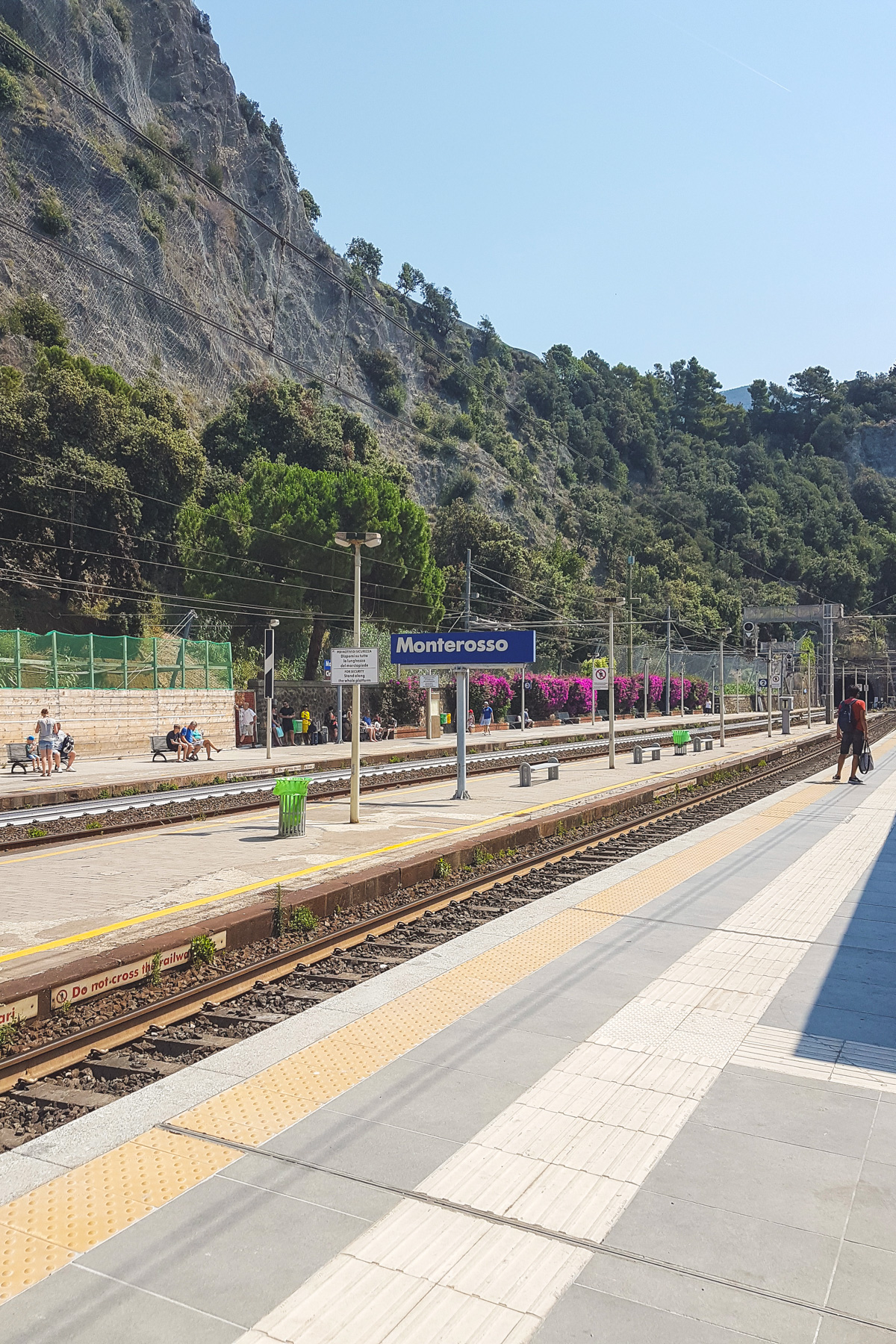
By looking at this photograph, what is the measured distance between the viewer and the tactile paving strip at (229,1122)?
3.76 metres

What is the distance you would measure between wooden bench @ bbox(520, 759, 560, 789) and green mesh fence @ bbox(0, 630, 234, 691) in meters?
13.9

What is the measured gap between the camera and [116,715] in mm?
31312

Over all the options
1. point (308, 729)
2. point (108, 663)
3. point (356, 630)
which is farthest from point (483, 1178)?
point (308, 729)

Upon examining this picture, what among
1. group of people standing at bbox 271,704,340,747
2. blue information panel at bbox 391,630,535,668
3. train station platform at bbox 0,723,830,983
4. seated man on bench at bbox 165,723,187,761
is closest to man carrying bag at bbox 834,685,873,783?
train station platform at bbox 0,723,830,983

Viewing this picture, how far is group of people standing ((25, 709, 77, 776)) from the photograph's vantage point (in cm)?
2430

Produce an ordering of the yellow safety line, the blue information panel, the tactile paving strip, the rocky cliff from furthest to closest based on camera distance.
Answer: the rocky cliff
the blue information panel
the yellow safety line
the tactile paving strip

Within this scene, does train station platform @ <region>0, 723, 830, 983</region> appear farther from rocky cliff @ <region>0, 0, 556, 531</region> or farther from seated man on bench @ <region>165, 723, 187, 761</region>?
rocky cliff @ <region>0, 0, 556, 531</region>

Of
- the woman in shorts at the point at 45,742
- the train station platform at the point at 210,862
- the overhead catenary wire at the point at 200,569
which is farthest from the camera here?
the overhead catenary wire at the point at 200,569

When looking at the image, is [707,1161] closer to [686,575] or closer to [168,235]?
[168,235]

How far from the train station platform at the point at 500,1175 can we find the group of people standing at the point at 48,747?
19.4m

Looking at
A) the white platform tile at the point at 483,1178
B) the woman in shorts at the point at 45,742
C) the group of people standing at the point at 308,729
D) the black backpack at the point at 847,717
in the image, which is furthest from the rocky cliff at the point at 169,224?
the white platform tile at the point at 483,1178

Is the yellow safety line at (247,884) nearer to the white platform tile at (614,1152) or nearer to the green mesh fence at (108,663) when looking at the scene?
the white platform tile at (614,1152)

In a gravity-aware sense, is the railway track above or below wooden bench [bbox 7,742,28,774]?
below

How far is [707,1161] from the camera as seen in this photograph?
433 centimetres
